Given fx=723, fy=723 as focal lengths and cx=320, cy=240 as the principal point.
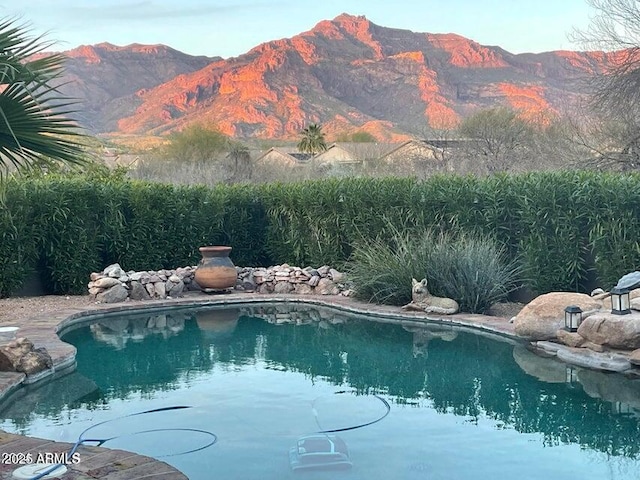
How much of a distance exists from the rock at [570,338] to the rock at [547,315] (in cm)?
18

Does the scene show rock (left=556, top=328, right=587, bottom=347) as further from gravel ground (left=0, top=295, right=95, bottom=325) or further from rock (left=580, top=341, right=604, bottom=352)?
gravel ground (left=0, top=295, right=95, bottom=325)

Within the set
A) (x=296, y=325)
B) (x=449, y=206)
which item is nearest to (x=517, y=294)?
(x=449, y=206)

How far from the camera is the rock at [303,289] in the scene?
11.6 meters

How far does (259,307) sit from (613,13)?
1177 centimetres

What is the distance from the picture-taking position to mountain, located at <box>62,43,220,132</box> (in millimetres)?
76062

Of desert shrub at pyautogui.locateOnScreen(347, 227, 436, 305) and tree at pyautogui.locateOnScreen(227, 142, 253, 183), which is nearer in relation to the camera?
desert shrub at pyautogui.locateOnScreen(347, 227, 436, 305)

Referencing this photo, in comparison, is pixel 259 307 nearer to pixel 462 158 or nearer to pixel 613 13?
pixel 613 13

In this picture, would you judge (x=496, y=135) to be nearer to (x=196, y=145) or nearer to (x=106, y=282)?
(x=196, y=145)

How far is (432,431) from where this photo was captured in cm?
500

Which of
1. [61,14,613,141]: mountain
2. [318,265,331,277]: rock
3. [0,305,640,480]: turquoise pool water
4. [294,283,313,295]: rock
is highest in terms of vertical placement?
[61,14,613,141]: mountain

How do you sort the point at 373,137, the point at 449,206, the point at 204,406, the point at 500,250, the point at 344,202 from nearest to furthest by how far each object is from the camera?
the point at 204,406, the point at 500,250, the point at 449,206, the point at 344,202, the point at 373,137

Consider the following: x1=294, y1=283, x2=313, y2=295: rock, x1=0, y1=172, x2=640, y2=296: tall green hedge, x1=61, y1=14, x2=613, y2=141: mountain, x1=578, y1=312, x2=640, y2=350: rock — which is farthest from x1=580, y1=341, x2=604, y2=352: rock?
x1=61, y1=14, x2=613, y2=141: mountain

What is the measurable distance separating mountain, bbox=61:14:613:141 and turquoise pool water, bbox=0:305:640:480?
57.3m

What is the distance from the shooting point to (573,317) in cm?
728
